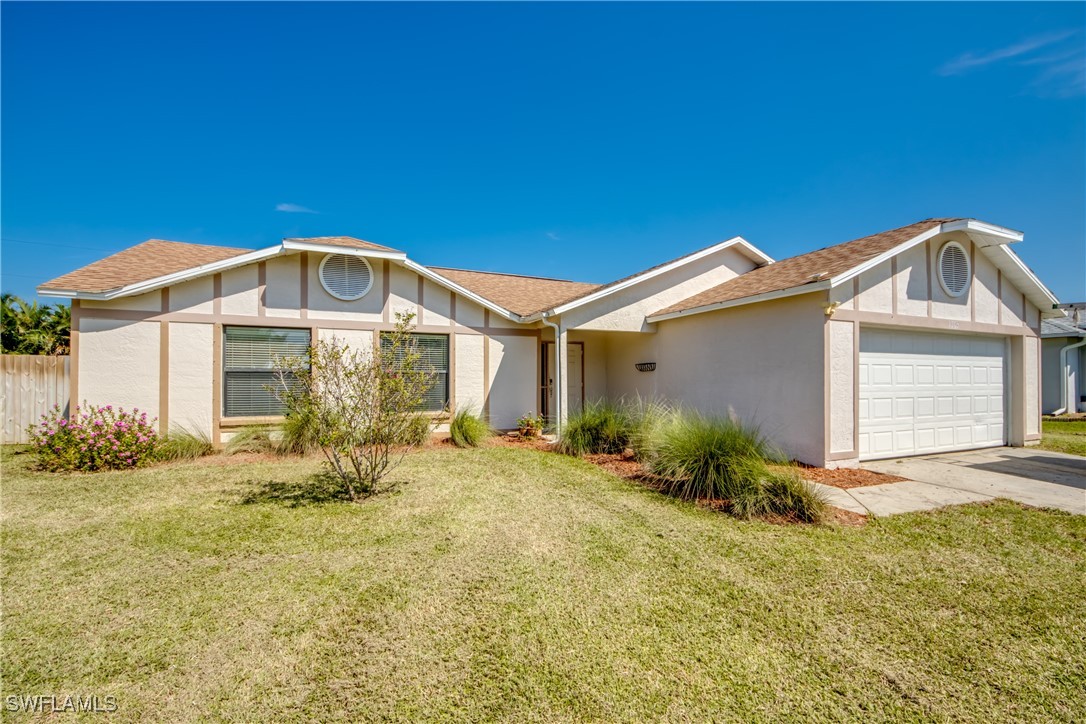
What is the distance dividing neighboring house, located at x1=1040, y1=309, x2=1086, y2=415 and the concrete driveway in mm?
11947

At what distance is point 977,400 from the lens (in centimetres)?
988

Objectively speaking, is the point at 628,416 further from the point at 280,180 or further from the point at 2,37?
the point at 280,180

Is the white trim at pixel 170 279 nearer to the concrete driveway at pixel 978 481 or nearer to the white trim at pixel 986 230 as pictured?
the concrete driveway at pixel 978 481

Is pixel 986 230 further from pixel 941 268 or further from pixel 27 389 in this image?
pixel 27 389

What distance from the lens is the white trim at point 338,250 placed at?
29.7 feet

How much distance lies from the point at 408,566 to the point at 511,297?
1050cm

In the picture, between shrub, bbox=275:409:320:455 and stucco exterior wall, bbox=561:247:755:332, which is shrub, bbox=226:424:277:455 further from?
stucco exterior wall, bbox=561:247:755:332

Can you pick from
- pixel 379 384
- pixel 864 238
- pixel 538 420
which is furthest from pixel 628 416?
pixel 864 238

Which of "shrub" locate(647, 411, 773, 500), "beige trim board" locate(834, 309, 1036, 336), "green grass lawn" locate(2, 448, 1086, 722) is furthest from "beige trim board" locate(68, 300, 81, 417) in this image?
"beige trim board" locate(834, 309, 1036, 336)

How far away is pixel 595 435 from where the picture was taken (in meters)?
9.30

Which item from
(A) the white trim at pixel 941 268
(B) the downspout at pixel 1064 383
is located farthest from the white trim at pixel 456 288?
(B) the downspout at pixel 1064 383

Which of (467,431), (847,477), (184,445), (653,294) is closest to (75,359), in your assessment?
(184,445)

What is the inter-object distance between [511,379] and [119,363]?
7903 mm

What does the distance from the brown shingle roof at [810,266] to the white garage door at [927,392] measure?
139 centimetres
